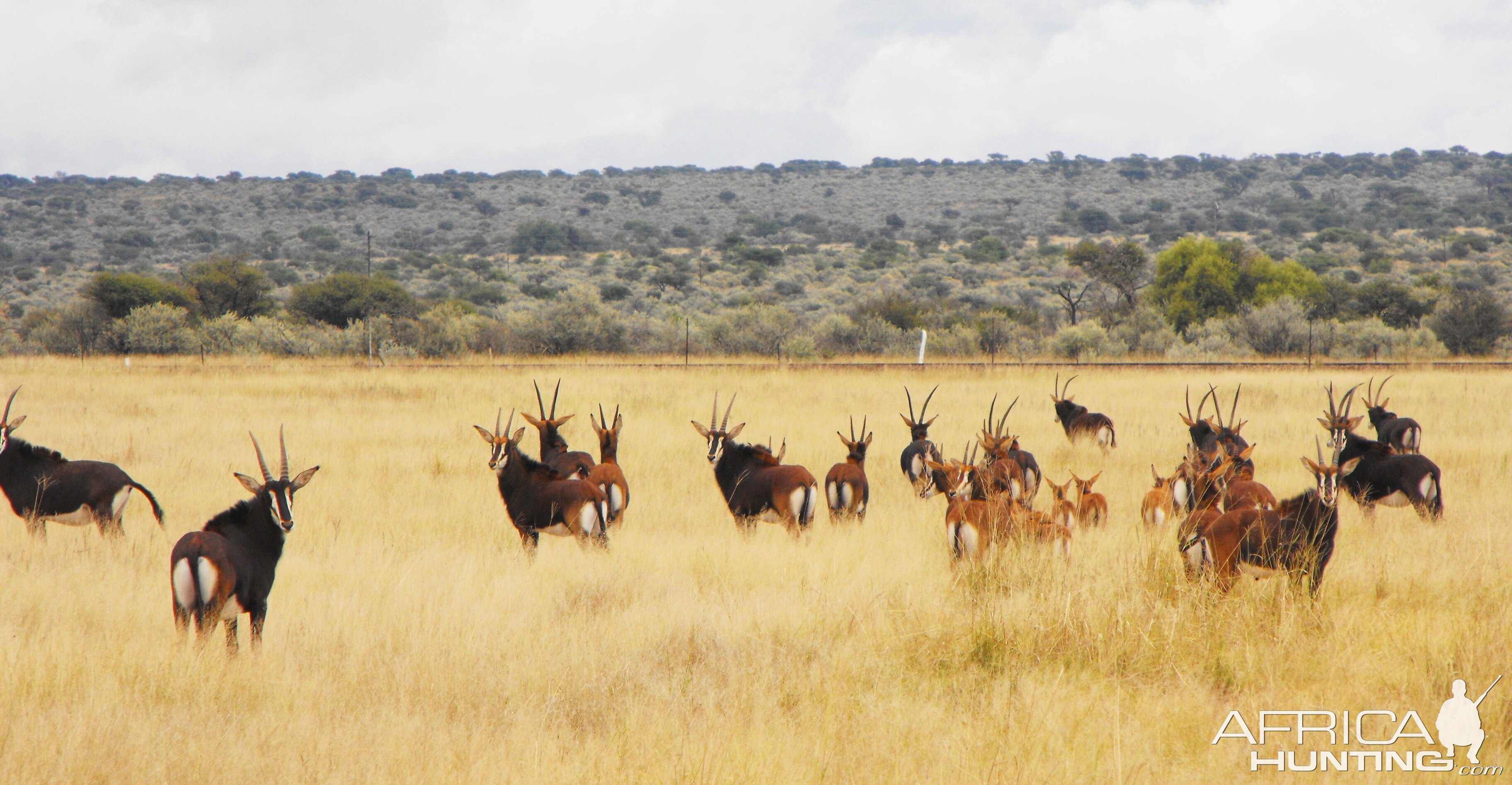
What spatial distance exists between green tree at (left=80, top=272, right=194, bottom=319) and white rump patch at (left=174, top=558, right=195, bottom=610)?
1461 inches

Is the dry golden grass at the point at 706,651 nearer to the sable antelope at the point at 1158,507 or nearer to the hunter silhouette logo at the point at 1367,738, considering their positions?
the hunter silhouette logo at the point at 1367,738

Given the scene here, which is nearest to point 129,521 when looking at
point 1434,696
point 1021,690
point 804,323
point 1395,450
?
point 1021,690

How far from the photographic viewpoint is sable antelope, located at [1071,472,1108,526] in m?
9.17

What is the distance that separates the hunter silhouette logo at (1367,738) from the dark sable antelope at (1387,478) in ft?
15.7

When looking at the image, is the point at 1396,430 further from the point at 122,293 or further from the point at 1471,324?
the point at 122,293

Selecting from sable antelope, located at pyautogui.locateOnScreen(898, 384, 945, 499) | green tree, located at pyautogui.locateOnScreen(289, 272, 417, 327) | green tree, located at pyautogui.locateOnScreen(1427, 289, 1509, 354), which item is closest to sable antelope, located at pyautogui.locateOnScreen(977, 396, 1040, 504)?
sable antelope, located at pyautogui.locateOnScreen(898, 384, 945, 499)

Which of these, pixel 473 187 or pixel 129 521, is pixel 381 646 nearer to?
pixel 129 521

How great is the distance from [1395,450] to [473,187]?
106 meters

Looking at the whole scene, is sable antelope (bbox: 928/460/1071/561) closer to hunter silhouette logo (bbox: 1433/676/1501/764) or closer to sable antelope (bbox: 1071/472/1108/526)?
sable antelope (bbox: 1071/472/1108/526)

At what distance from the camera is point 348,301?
38.9 m

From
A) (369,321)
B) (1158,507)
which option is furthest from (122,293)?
(1158,507)

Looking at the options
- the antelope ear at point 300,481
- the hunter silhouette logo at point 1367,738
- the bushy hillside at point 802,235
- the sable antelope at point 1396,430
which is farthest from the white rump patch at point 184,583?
the bushy hillside at point 802,235

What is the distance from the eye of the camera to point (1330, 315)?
4109 cm

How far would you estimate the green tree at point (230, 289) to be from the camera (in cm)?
4131
